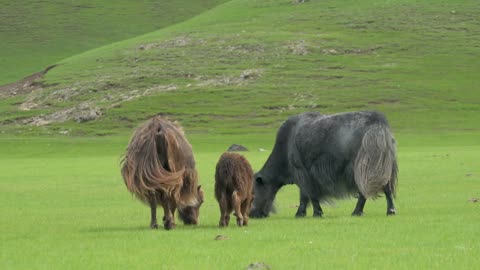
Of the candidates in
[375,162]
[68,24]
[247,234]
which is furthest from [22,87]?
[247,234]

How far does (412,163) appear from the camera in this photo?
33906 mm

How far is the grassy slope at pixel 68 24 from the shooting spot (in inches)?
5002

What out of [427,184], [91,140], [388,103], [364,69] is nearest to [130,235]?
[427,184]

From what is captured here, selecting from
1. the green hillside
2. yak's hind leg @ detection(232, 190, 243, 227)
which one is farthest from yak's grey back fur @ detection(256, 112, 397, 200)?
the green hillside

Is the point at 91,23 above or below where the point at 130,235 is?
below

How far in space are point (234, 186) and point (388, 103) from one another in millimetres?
56134

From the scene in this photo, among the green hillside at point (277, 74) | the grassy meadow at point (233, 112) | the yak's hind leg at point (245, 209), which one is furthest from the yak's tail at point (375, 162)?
the green hillside at point (277, 74)

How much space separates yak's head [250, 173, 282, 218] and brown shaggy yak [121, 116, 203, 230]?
3155 millimetres

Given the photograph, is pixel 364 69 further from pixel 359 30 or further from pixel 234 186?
pixel 234 186

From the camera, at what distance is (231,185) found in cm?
1486

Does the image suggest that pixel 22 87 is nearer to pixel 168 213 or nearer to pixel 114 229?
pixel 114 229

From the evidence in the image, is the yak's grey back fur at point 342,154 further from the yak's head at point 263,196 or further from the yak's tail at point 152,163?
the yak's tail at point 152,163

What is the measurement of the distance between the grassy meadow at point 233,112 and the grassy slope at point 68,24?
359 millimetres

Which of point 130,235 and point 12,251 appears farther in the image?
point 130,235
